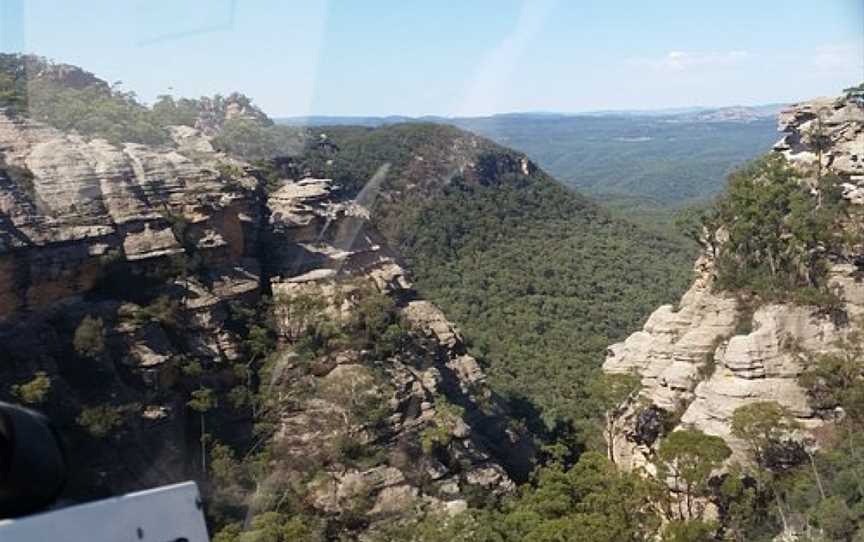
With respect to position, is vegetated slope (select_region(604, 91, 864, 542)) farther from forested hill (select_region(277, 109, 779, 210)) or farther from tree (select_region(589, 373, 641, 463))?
forested hill (select_region(277, 109, 779, 210))

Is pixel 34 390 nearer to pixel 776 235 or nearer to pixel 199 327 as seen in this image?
pixel 199 327

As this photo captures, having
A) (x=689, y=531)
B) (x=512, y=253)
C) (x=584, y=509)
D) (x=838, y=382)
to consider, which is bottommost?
(x=584, y=509)

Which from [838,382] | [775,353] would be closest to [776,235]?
[775,353]

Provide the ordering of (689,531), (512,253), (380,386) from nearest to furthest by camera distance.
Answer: (689,531) < (380,386) < (512,253)

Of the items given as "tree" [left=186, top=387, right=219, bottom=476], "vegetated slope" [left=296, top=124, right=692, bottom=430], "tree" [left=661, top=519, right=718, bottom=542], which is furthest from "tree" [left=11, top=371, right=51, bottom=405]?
"vegetated slope" [left=296, top=124, right=692, bottom=430]

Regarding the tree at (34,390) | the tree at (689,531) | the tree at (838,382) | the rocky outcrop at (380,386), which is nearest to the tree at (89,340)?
the tree at (34,390)
